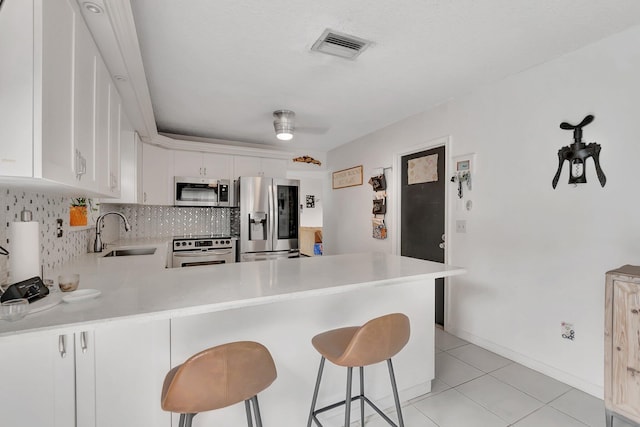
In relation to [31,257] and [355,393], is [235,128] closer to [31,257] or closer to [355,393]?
[31,257]

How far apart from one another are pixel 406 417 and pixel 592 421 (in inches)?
44.0

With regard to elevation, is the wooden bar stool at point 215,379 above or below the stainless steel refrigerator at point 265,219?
below

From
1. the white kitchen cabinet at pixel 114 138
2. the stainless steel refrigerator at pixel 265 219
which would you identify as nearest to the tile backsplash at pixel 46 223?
the white kitchen cabinet at pixel 114 138

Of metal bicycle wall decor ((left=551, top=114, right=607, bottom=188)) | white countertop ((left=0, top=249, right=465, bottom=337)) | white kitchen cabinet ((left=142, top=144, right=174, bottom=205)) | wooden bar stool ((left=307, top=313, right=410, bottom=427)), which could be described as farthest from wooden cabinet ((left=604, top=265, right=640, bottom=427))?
white kitchen cabinet ((left=142, top=144, right=174, bottom=205))

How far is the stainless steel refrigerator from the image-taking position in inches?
160

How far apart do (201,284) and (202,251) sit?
265cm

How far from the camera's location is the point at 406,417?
1.79 meters

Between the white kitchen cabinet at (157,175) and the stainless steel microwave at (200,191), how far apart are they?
10cm

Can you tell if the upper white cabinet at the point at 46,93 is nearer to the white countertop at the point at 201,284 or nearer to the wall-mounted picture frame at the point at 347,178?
the white countertop at the point at 201,284

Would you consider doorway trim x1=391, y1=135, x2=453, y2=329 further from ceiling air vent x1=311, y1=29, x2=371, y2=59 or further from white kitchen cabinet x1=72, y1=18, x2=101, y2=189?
white kitchen cabinet x1=72, y1=18, x2=101, y2=189

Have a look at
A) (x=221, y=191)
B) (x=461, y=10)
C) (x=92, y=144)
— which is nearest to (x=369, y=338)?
(x=92, y=144)

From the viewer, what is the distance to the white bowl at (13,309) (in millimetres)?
928

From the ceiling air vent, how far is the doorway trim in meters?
1.48

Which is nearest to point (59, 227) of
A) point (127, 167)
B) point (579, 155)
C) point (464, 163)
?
point (127, 167)
